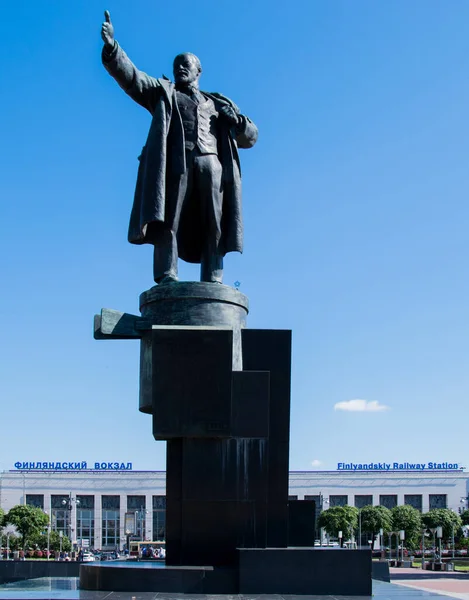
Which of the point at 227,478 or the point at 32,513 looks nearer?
the point at 227,478

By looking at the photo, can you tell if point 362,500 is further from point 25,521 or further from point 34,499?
point 25,521

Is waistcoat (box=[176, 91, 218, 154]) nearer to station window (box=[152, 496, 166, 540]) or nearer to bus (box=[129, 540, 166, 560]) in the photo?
bus (box=[129, 540, 166, 560])

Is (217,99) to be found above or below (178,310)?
above

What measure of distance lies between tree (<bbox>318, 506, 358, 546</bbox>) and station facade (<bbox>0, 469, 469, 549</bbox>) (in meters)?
18.4

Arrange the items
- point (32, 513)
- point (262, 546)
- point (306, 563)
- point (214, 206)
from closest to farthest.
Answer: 1. point (306, 563)
2. point (262, 546)
3. point (214, 206)
4. point (32, 513)

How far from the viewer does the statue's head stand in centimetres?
1241

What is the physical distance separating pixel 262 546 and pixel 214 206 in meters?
4.94

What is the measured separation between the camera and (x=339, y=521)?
75.3 m

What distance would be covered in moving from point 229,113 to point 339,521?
222 ft

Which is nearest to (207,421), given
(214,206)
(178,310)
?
(178,310)

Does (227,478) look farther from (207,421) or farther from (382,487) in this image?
(382,487)

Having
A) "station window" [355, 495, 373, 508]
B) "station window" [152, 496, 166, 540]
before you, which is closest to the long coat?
"station window" [152, 496, 166, 540]

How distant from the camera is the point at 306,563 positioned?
995 centimetres

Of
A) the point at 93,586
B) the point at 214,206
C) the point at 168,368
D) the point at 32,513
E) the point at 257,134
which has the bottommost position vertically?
the point at 32,513
